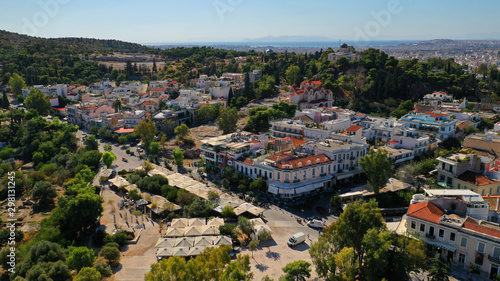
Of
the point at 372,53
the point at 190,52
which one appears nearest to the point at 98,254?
the point at 372,53

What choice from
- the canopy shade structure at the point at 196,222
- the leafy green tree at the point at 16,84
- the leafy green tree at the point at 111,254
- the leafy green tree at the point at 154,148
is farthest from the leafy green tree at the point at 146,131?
the leafy green tree at the point at 16,84

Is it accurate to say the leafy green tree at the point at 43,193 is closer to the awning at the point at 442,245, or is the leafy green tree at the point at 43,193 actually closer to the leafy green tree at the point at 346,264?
the leafy green tree at the point at 346,264

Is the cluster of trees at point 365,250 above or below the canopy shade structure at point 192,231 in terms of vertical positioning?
above

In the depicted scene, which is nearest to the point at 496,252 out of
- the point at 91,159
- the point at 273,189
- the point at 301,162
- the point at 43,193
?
the point at 301,162

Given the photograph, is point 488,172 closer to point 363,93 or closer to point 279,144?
point 279,144

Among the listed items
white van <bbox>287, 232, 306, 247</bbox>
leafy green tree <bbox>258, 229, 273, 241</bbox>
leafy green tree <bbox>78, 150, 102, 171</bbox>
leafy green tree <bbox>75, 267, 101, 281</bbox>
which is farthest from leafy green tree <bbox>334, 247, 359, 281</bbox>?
leafy green tree <bbox>78, 150, 102, 171</bbox>

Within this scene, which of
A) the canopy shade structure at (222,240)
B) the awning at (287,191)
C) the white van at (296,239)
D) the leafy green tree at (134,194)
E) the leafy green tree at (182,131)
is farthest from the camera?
the leafy green tree at (182,131)

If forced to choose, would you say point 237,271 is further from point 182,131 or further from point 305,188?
point 182,131
